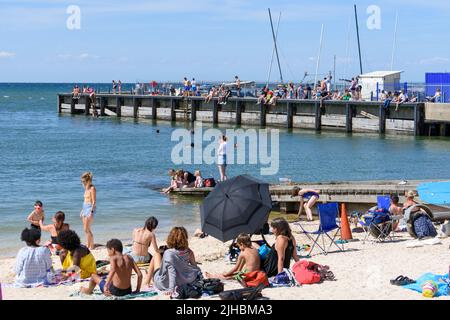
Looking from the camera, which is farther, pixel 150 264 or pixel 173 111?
pixel 173 111

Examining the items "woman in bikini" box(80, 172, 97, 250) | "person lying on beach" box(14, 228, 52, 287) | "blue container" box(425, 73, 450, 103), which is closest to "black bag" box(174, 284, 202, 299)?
"person lying on beach" box(14, 228, 52, 287)

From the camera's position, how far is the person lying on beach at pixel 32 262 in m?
10.7

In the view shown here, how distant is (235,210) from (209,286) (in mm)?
2028

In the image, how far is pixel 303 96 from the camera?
4678 centimetres

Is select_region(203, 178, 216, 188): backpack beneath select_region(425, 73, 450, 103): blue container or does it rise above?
beneath

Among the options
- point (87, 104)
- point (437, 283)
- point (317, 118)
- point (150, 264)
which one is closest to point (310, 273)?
point (437, 283)

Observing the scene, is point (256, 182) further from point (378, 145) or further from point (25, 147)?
point (25, 147)

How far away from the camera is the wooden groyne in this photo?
137 feet

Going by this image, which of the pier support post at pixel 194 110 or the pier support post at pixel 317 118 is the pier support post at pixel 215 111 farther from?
the pier support post at pixel 317 118

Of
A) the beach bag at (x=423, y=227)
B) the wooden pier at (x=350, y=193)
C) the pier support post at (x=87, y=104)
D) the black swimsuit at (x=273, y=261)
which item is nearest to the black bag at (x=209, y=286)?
the black swimsuit at (x=273, y=261)

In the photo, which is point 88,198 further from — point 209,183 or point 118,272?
point 209,183

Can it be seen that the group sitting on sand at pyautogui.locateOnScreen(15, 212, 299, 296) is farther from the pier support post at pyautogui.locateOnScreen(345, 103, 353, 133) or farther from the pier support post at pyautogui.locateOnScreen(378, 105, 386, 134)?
the pier support post at pyautogui.locateOnScreen(345, 103, 353, 133)

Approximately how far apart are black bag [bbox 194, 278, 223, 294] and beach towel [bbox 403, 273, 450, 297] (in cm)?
237

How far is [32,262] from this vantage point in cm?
1077
